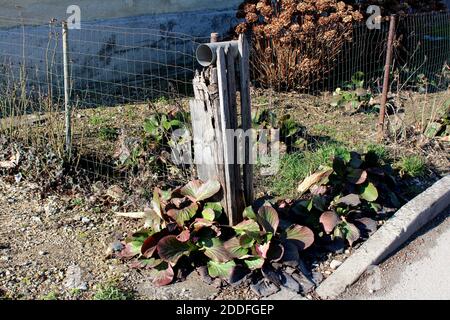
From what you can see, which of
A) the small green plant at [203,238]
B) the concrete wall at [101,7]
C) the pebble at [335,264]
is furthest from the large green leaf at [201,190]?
the concrete wall at [101,7]

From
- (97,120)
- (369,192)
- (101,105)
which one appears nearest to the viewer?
(369,192)

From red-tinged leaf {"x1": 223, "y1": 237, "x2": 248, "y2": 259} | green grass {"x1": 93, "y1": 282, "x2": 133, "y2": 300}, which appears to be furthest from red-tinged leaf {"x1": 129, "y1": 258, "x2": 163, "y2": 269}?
red-tinged leaf {"x1": 223, "y1": 237, "x2": 248, "y2": 259}

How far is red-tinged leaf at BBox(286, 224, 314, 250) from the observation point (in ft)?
13.4

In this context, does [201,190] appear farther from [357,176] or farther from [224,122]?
[357,176]

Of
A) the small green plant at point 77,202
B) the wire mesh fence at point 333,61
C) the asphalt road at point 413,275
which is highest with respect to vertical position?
the wire mesh fence at point 333,61

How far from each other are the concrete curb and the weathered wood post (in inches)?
31.7

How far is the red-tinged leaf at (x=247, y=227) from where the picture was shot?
3976mm

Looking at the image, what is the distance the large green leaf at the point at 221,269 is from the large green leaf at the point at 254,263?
0.32 feet

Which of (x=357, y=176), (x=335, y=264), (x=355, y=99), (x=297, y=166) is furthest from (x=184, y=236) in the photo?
(x=355, y=99)

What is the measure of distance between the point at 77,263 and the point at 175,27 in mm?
6065

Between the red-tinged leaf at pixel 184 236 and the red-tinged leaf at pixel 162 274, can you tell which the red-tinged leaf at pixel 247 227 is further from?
the red-tinged leaf at pixel 162 274

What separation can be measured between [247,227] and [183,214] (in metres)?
0.46

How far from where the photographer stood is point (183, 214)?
13.3 ft
